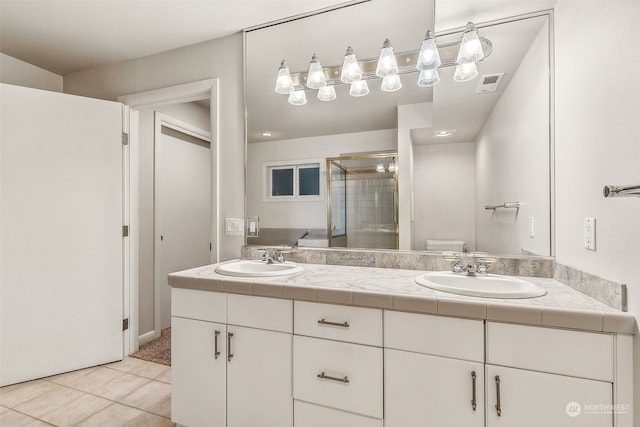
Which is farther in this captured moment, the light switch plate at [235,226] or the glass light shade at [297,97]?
the light switch plate at [235,226]

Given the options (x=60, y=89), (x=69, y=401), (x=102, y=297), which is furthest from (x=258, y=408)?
(x=60, y=89)

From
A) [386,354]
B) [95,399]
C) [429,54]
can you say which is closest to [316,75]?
[429,54]

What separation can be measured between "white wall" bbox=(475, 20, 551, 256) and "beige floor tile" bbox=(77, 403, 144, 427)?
2.17 meters

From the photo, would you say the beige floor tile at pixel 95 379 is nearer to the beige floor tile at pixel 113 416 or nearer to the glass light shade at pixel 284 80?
the beige floor tile at pixel 113 416

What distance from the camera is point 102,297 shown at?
2316mm

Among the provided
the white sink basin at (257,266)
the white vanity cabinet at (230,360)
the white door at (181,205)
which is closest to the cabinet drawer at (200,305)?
the white vanity cabinet at (230,360)

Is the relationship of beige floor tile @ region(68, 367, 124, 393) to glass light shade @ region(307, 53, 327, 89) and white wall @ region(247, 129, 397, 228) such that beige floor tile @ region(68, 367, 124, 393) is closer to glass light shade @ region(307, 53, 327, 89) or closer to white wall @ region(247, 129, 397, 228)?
white wall @ region(247, 129, 397, 228)

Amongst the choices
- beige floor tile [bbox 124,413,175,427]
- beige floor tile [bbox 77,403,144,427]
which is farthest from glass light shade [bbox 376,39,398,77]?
beige floor tile [bbox 77,403,144,427]

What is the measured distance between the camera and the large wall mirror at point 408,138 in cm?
152

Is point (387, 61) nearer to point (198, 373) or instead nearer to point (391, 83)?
point (391, 83)

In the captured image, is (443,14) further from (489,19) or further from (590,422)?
(590,422)

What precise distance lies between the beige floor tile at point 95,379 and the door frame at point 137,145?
234mm

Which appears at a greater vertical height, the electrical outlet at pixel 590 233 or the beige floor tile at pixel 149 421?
the electrical outlet at pixel 590 233

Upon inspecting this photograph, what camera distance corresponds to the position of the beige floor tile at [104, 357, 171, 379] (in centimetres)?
220
